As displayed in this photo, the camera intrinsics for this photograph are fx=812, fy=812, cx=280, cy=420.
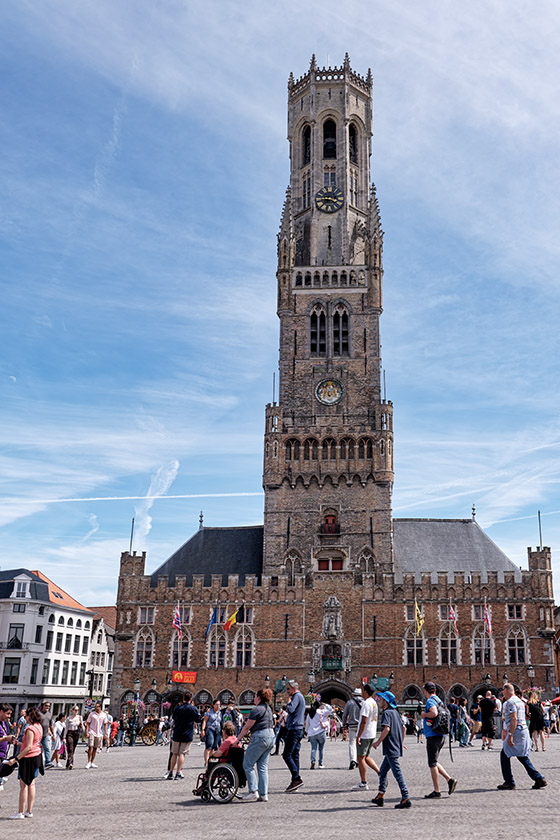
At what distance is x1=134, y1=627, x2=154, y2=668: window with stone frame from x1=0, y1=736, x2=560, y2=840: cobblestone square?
36183 millimetres

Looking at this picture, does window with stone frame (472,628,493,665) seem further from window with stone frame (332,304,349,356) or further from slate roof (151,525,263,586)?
window with stone frame (332,304,349,356)

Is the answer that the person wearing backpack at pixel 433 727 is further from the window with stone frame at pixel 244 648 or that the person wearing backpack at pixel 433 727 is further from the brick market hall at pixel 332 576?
the window with stone frame at pixel 244 648

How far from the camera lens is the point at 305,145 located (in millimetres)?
70375

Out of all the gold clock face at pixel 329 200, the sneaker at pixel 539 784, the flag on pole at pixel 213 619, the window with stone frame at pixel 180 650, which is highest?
the gold clock face at pixel 329 200

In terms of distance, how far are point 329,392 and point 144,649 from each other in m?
22.4

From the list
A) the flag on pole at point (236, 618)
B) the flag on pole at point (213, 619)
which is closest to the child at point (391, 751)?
the flag on pole at point (236, 618)

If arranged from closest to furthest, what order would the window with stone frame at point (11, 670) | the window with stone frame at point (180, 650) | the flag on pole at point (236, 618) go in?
the flag on pole at point (236, 618)
the window with stone frame at point (180, 650)
the window with stone frame at point (11, 670)

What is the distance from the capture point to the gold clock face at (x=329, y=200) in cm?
6644

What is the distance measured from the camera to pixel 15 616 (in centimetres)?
6062

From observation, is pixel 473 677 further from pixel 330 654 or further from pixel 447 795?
pixel 447 795

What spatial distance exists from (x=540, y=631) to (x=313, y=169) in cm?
4039

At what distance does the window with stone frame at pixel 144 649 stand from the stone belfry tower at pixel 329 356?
9.21 m

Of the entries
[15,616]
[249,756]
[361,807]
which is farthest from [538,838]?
[15,616]

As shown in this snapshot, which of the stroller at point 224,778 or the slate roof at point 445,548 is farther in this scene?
the slate roof at point 445,548
